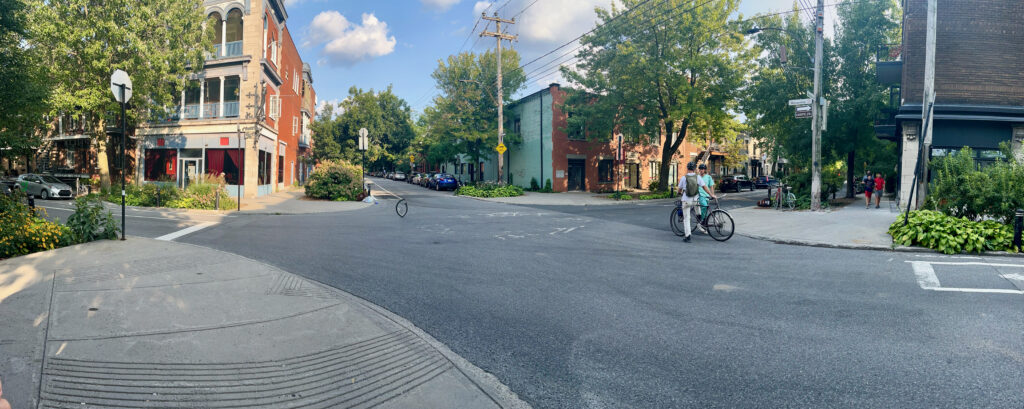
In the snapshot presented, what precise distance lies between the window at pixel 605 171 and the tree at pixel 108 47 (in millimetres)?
26535

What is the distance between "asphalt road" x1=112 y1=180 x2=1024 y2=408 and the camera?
3.62 meters

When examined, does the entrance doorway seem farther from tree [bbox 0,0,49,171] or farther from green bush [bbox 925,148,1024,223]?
tree [bbox 0,0,49,171]

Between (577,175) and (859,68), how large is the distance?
18.5m

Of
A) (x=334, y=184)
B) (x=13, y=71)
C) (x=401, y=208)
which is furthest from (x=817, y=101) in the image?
(x=13, y=71)

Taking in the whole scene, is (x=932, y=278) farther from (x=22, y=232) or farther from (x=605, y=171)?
(x=605, y=171)

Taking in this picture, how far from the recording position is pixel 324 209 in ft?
66.6

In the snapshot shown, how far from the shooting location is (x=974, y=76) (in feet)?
58.5

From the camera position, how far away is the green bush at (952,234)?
957 cm

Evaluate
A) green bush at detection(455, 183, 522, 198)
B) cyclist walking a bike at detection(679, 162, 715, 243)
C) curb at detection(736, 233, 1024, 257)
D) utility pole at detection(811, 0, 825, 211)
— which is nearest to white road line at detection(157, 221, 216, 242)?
cyclist walking a bike at detection(679, 162, 715, 243)

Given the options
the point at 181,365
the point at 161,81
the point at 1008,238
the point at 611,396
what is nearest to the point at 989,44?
the point at 1008,238

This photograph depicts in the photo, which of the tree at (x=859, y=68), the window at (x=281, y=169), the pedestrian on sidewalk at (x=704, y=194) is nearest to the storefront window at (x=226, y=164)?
the window at (x=281, y=169)

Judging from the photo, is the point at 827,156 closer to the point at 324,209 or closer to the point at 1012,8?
the point at 1012,8

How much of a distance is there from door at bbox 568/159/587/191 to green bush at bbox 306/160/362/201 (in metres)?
16.5

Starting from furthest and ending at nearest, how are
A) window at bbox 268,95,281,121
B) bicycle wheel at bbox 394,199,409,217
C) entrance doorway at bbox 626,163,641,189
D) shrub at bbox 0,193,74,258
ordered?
entrance doorway at bbox 626,163,641,189
window at bbox 268,95,281,121
bicycle wheel at bbox 394,199,409,217
shrub at bbox 0,193,74,258
